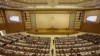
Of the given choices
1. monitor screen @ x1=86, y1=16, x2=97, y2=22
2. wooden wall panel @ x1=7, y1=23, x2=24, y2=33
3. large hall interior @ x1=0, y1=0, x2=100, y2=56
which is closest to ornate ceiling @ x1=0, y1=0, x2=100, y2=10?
large hall interior @ x1=0, y1=0, x2=100, y2=56

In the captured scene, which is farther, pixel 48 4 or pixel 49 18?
pixel 49 18

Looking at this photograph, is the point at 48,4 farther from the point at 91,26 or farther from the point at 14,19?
the point at 91,26

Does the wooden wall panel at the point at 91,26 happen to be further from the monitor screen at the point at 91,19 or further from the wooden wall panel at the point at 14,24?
the wooden wall panel at the point at 14,24

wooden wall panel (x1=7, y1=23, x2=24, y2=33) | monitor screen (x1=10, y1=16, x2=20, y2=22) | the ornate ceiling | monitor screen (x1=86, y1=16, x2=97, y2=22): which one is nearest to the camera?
the ornate ceiling

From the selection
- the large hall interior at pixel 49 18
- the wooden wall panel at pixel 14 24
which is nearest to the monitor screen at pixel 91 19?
the large hall interior at pixel 49 18

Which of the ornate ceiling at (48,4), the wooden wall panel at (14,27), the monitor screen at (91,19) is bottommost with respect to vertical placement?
the wooden wall panel at (14,27)

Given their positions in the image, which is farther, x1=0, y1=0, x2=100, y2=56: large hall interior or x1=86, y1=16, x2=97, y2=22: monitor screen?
x1=86, y1=16, x2=97, y2=22: monitor screen

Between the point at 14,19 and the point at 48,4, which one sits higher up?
the point at 48,4

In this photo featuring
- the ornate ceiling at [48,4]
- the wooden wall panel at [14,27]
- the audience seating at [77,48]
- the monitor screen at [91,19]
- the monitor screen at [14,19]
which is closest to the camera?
the audience seating at [77,48]

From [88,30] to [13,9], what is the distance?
13.4 meters

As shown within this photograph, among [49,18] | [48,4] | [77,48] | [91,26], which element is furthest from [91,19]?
[77,48]

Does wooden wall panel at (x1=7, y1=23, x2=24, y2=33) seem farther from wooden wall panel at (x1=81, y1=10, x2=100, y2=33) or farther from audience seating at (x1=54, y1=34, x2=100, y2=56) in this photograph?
wooden wall panel at (x1=81, y1=10, x2=100, y2=33)

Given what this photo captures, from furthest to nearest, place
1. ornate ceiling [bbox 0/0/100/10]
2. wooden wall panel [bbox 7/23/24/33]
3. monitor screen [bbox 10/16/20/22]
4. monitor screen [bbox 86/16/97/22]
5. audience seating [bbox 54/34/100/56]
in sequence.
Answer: monitor screen [bbox 10/16/20/22] < wooden wall panel [bbox 7/23/24/33] < monitor screen [bbox 86/16/97/22] < ornate ceiling [bbox 0/0/100/10] < audience seating [bbox 54/34/100/56]

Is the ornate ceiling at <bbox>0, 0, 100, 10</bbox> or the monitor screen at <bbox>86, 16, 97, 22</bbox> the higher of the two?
the ornate ceiling at <bbox>0, 0, 100, 10</bbox>
